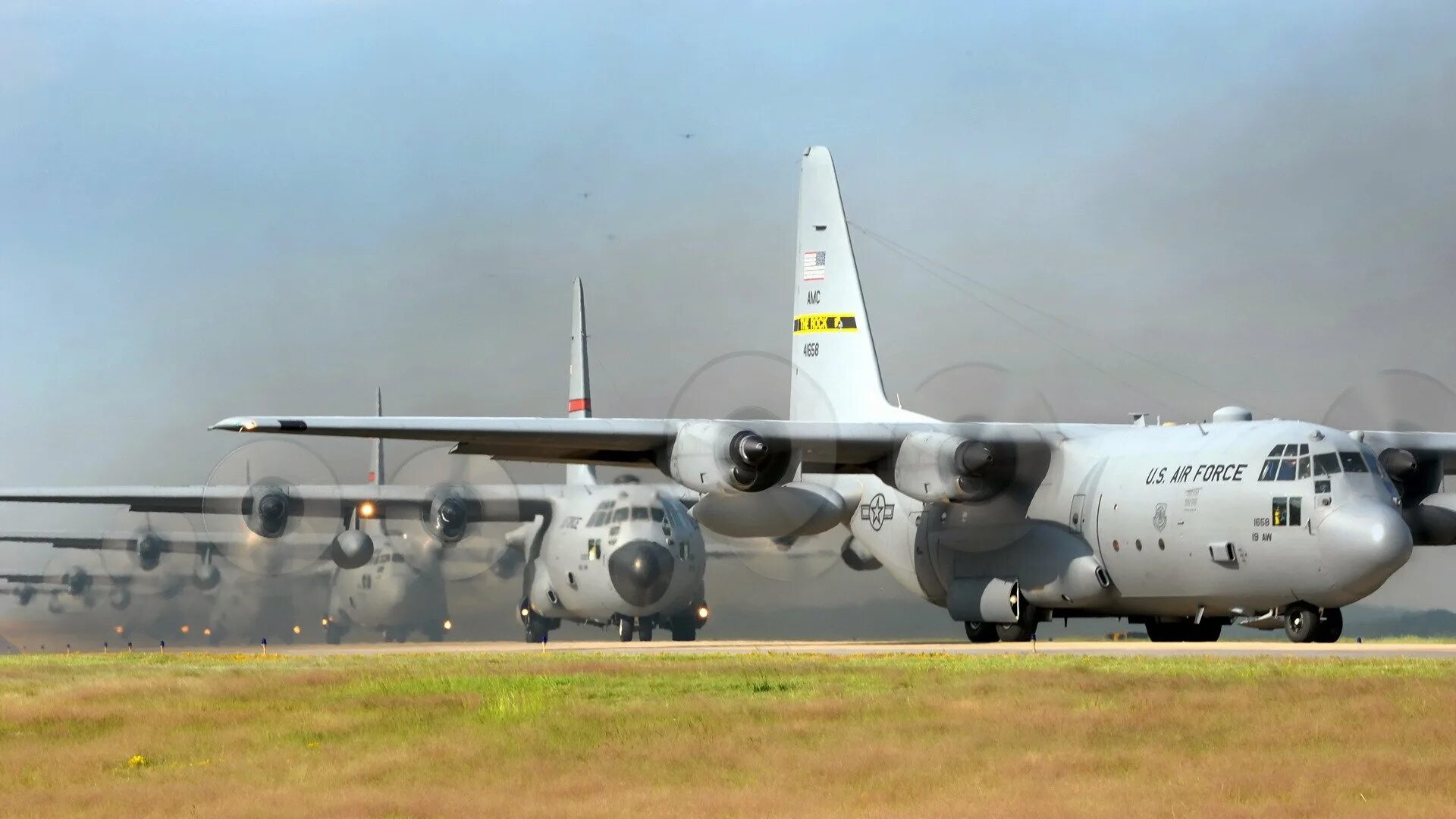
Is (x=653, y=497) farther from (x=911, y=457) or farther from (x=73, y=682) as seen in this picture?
(x=73, y=682)

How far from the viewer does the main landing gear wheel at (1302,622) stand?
76.9ft

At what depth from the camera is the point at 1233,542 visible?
23062 millimetres

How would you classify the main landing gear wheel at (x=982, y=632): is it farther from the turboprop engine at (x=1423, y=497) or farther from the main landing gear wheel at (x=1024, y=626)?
the turboprop engine at (x=1423, y=497)

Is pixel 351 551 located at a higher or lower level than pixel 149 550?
higher

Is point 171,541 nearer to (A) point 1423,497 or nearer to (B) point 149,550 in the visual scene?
(B) point 149,550

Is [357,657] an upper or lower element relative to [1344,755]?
lower

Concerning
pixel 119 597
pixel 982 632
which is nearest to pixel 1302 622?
pixel 982 632

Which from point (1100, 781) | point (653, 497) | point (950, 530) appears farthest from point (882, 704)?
point (653, 497)

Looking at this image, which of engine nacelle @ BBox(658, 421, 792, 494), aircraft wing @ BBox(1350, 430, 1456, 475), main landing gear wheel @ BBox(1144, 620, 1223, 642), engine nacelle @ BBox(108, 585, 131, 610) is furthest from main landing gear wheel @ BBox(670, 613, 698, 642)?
engine nacelle @ BBox(108, 585, 131, 610)

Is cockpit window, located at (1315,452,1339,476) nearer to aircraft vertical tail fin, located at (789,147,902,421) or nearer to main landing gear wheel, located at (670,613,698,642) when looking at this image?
aircraft vertical tail fin, located at (789,147,902,421)

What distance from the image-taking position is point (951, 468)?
26.3 meters

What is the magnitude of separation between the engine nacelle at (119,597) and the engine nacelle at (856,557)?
25.1m

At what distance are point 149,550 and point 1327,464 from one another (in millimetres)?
28132

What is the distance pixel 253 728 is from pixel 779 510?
1441 cm
